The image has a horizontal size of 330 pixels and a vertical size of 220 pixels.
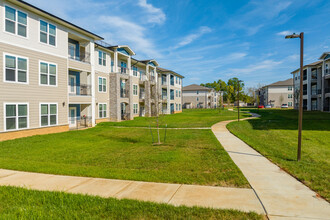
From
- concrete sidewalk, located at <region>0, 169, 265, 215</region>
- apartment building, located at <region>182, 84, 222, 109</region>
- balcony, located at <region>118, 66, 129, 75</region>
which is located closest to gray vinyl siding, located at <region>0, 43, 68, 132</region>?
concrete sidewalk, located at <region>0, 169, 265, 215</region>

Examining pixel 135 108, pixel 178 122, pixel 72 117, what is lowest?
pixel 178 122

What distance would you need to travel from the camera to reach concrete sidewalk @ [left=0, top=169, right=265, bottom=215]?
4906 millimetres

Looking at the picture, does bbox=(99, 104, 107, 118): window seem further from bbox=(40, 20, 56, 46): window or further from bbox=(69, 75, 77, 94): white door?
bbox=(40, 20, 56, 46): window

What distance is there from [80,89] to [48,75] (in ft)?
15.9

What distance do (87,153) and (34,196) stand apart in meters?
5.58

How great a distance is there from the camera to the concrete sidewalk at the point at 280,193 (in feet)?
14.3

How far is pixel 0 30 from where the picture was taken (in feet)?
46.6

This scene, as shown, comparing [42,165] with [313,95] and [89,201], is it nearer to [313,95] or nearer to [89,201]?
[89,201]

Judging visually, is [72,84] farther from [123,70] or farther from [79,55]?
[123,70]

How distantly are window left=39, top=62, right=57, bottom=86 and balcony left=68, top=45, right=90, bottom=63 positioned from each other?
3965 millimetres

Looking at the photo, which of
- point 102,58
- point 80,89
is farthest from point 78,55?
point 102,58

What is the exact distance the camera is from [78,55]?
22812 millimetres

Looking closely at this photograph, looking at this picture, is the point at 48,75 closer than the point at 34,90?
No

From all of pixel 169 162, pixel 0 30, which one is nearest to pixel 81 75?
pixel 0 30
